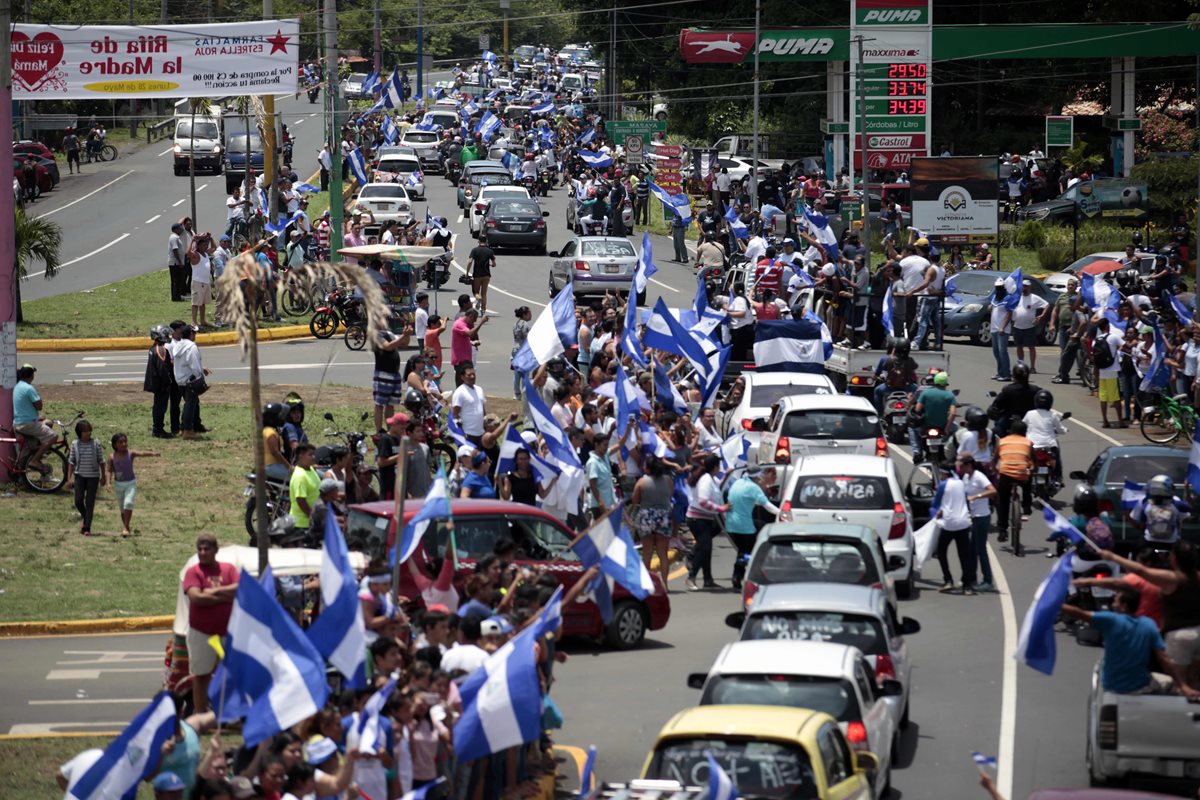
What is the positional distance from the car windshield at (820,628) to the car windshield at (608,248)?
26.8 m

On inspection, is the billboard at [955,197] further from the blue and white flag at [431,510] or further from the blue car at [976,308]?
the blue and white flag at [431,510]

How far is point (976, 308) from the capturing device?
36.3 metres

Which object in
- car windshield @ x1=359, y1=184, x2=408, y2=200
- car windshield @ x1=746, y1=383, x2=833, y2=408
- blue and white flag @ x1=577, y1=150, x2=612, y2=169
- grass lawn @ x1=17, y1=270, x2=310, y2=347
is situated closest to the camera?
car windshield @ x1=746, y1=383, x2=833, y2=408

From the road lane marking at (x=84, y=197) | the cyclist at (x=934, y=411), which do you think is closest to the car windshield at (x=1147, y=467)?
the cyclist at (x=934, y=411)

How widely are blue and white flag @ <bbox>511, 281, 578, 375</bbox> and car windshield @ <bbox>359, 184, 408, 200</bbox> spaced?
3001cm

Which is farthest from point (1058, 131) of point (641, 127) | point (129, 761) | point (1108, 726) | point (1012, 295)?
point (129, 761)

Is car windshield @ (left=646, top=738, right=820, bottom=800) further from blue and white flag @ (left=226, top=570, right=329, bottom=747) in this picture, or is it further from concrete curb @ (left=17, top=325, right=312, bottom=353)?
concrete curb @ (left=17, top=325, right=312, bottom=353)

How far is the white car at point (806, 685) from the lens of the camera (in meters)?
11.8

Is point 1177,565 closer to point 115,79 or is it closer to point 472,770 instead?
point 472,770

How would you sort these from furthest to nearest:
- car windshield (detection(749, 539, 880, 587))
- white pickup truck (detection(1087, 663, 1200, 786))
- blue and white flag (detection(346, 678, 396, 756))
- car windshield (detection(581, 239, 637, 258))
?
car windshield (detection(581, 239, 637, 258)) < car windshield (detection(749, 539, 880, 587)) < white pickup truck (detection(1087, 663, 1200, 786)) < blue and white flag (detection(346, 678, 396, 756))

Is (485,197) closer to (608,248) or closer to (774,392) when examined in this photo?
(608,248)

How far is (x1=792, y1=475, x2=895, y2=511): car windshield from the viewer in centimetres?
1902

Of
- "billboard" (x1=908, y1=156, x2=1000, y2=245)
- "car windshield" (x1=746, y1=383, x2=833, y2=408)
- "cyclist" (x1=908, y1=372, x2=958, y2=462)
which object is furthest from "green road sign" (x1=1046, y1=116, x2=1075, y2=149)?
"cyclist" (x1=908, y1=372, x2=958, y2=462)

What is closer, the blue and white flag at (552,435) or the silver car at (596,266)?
the blue and white flag at (552,435)
